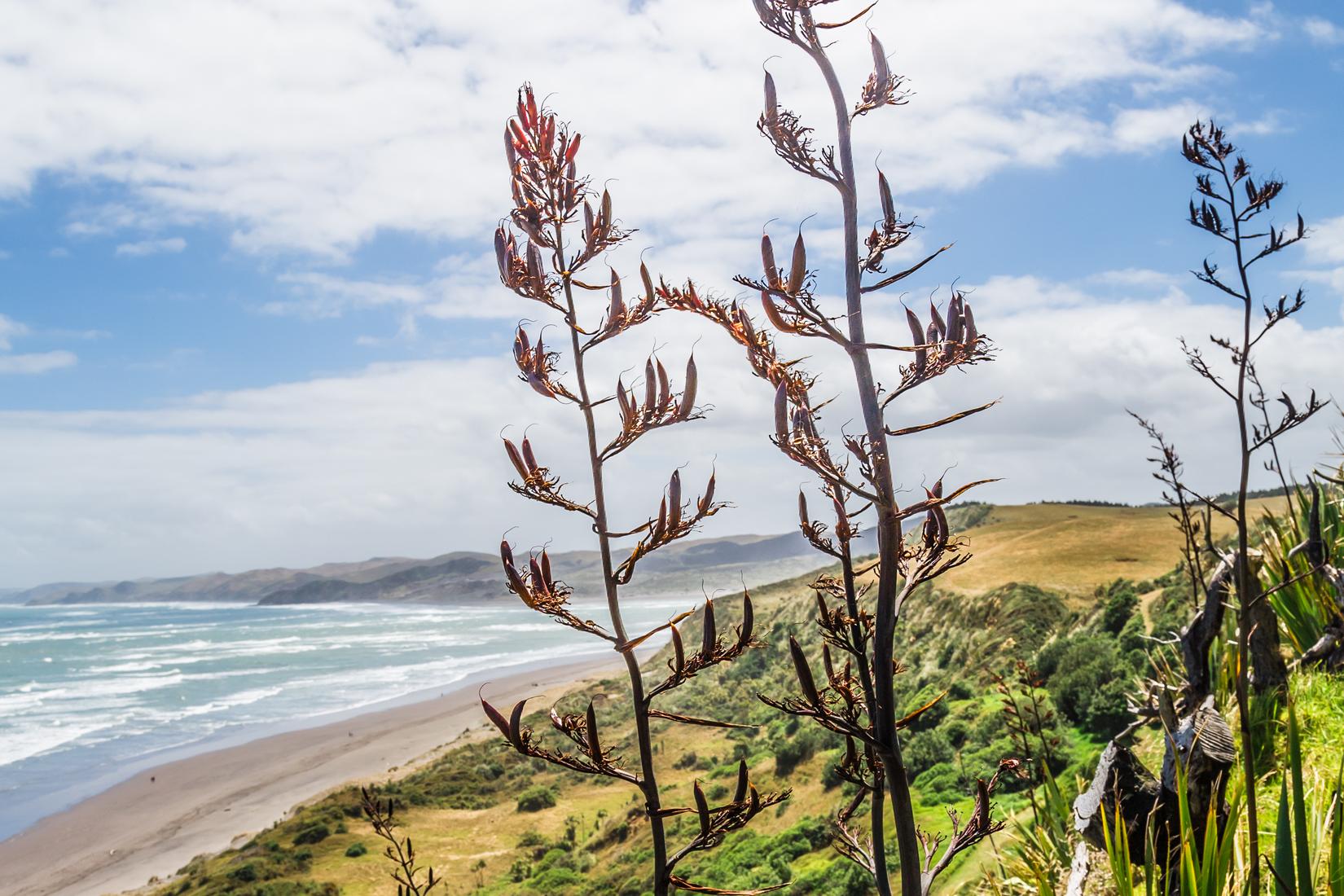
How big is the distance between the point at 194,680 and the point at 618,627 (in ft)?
160

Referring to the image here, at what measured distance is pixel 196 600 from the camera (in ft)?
611

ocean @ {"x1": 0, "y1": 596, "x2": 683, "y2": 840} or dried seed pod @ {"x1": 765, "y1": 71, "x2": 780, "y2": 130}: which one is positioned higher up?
dried seed pod @ {"x1": 765, "y1": 71, "x2": 780, "y2": 130}

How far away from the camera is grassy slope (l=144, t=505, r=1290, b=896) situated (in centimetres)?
1524

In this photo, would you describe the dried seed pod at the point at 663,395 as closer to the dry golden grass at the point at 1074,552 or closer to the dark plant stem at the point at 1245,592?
the dark plant stem at the point at 1245,592

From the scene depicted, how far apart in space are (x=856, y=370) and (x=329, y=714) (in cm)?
3608

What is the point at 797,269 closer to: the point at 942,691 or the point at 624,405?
the point at 624,405

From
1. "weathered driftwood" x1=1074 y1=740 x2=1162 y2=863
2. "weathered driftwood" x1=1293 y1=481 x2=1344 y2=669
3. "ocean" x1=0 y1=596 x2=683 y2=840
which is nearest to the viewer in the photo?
"weathered driftwood" x1=1074 y1=740 x2=1162 y2=863

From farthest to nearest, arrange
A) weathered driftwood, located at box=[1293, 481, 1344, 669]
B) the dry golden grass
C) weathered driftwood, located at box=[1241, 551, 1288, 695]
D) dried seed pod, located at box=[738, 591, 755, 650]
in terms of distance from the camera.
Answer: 1. the dry golden grass
2. weathered driftwood, located at box=[1241, 551, 1288, 695]
3. weathered driftwood, located at box=[1293, 481, 1344, 669]
4. dried seed pod, located at box=[738, 591, 755, 650]

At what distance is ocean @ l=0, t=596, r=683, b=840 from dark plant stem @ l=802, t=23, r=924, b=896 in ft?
83.3

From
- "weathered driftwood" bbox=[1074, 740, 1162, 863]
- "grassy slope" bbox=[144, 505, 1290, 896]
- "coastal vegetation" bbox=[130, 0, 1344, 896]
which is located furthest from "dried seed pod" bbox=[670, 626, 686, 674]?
"grassy slope" bbox=[144, 505, 1290, 896]

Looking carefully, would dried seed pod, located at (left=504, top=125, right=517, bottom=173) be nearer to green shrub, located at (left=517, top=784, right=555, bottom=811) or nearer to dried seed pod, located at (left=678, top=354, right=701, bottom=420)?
dried seed pod, located at (left=678, top=354, right=701, bottom=420)

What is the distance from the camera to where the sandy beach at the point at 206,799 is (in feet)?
59.8

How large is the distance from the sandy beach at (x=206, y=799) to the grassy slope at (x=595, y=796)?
5.69 feet

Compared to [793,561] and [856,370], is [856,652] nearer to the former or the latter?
[856,370]
